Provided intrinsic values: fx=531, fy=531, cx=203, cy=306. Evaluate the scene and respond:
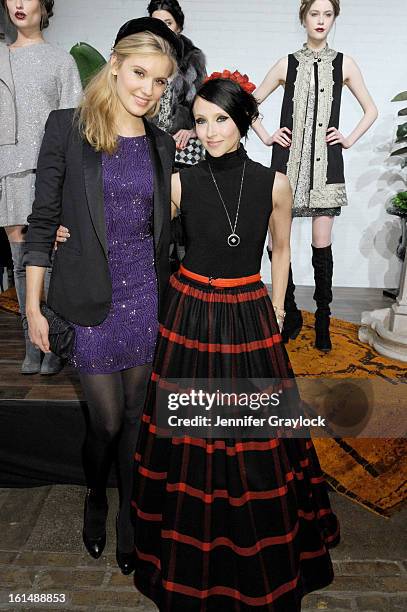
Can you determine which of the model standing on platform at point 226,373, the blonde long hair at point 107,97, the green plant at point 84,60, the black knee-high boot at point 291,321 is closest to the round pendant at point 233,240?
the model standing on platform at point 226,373

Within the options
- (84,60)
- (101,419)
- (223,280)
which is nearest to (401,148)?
(84,60)

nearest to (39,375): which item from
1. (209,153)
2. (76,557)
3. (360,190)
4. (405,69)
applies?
(76,557)

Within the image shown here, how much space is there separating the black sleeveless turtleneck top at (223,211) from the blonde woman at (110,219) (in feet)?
0.30

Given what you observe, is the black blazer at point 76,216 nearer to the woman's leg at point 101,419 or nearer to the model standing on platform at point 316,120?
the woman's leg at point 101,419

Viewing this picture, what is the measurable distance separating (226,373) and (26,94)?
5.26 feet

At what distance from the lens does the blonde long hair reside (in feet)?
4.91

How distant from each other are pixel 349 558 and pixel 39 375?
1728 mm

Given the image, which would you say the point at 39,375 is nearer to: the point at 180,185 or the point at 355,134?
the point at 180,185

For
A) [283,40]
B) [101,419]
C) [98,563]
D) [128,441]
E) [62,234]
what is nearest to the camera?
[62,234]

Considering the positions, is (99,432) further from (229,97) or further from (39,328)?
(229,97)

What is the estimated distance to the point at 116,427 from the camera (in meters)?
1.79

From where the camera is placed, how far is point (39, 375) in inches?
111

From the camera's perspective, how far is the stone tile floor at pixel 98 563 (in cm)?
188

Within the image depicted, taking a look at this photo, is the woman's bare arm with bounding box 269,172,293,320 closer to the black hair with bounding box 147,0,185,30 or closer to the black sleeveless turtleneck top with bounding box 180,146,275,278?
the black sleeveless turtleneck top with bounding box 180,146,275,278
